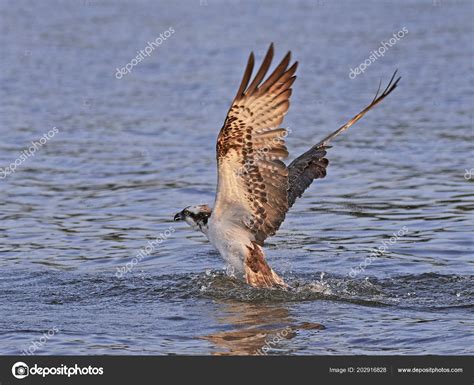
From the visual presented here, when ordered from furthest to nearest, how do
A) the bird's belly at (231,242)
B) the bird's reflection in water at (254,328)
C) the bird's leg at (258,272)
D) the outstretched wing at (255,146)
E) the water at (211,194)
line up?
1. the bird's leg at (258,272)
2. the bird's belly at (231,242)
3. the outstretched wing at (255,146)
4. the water at (211,194)
5. the bird's reflection in water at (254,328)

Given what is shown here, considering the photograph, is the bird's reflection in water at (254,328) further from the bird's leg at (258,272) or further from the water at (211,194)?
the bird's leg at (258,272)

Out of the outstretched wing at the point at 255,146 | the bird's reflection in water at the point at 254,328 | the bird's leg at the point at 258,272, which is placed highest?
Result: the outstretched wing at the point at 255,146

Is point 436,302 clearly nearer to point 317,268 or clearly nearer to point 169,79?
point 317,268

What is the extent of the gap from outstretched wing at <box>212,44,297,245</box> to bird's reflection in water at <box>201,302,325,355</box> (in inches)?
35.1

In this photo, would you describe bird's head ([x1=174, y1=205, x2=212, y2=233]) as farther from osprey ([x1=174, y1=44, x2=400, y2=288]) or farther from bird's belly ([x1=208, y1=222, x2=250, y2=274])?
bird's belly ([x1=208, y1=222, x2=250, y2=274])

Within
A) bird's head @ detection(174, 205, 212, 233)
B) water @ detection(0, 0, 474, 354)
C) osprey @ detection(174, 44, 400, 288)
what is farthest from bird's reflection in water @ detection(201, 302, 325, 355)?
bird's head @ detection(174, 205, 212, 233)

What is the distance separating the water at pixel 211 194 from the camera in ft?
28.8

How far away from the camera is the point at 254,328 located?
8.73 meters

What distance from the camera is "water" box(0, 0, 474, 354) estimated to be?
345 inches

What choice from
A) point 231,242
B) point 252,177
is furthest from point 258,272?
point 252,177

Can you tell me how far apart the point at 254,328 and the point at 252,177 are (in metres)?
1.35

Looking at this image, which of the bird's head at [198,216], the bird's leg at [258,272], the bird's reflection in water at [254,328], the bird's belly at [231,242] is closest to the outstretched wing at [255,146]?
the bird's belly at [231,242]

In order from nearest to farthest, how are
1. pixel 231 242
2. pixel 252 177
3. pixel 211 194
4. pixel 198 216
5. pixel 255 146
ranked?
pixel 255 146 → pixel 252 177 → pixel 231 242 → pixel 198 216 → pixel 211 194

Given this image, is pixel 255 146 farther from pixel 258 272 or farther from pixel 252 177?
pixel 258 272
